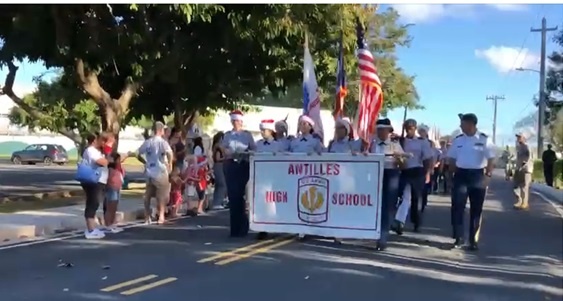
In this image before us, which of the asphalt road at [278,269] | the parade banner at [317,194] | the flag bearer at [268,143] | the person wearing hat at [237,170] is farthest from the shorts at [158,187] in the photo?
the parade banner at [317,194]

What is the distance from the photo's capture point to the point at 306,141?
11852mm

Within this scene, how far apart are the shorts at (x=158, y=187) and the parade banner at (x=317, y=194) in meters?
2.47

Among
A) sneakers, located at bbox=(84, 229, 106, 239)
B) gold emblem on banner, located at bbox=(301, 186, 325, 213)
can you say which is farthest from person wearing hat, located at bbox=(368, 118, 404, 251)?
sneakers, located at bbox=(84, 229, 106, 239)

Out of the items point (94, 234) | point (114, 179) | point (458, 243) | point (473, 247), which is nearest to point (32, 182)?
point (114, 179)

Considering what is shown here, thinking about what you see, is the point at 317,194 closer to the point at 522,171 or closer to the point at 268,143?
the point at 268,143

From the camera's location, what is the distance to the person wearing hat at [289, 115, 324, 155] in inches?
464

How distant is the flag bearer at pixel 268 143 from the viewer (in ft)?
39.7

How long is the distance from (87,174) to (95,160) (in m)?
0.24

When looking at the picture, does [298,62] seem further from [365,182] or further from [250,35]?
[365,182]

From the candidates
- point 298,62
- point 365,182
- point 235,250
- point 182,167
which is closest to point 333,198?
point 365,182

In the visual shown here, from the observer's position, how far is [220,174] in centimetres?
1734

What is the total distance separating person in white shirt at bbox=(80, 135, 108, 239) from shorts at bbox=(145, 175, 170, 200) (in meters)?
1.64

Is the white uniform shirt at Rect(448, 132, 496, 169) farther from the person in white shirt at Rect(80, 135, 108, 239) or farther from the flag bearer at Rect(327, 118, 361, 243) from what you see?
the person in white shirt at Rect(80, 135, 108, 239)

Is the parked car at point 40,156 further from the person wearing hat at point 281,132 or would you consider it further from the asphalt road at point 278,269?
the person wearing hat at point 281,132
